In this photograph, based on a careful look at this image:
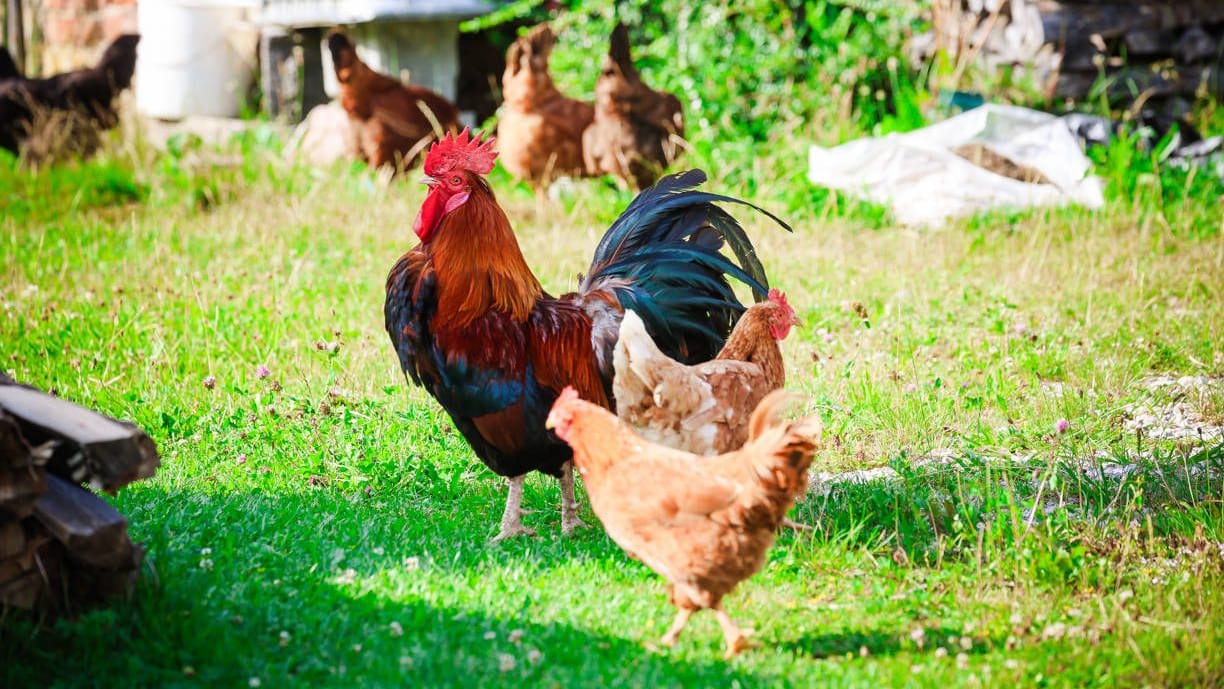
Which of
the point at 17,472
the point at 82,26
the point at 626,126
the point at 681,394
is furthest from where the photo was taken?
the point at 82,26

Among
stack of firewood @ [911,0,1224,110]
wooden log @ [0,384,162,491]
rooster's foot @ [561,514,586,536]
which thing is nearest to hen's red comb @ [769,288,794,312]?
rooster's foot @ [561,514,586,536]

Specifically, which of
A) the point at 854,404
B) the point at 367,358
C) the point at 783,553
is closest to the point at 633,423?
the point at 783,553

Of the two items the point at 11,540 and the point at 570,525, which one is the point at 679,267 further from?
the point at 11,540

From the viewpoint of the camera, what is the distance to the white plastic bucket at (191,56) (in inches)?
427

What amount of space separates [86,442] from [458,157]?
1.60 meters

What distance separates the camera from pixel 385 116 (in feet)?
31.0

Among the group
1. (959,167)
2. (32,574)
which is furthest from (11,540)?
(959,167)

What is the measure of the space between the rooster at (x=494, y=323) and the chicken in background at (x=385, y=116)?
215 inches

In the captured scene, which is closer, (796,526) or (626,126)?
(796,526)

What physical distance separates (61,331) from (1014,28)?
26.9 ft

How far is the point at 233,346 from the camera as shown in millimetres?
6086

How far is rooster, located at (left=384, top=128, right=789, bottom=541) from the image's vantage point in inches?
154

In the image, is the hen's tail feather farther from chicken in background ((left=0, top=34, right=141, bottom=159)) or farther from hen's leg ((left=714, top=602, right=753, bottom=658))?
chicken in background ((left=0, top=34, right=141, bottom=159))

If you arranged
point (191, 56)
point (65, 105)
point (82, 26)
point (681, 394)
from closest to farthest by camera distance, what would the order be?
point (681, 394) < point (65, 105) < point (191, 56) < point (82, 26)
